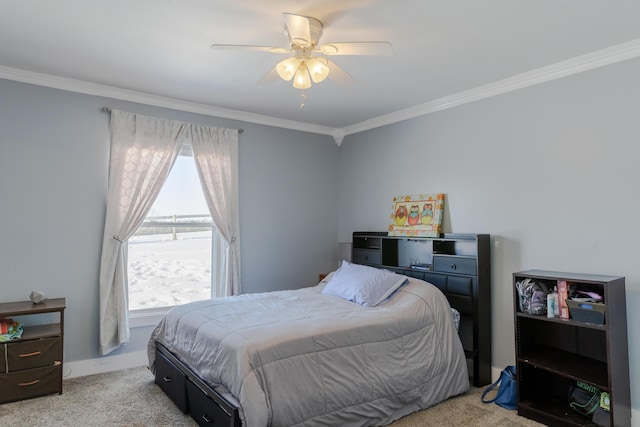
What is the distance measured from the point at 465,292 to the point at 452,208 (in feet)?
2.73

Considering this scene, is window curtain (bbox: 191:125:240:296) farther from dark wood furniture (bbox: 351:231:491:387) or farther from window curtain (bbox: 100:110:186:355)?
dark wood furniture (bbox: 351:231:491:387)

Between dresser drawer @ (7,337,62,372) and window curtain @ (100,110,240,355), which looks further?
window curtain @ (100,110,240,355)

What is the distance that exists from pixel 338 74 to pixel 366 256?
237cm

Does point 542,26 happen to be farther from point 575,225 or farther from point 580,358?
point 580,358

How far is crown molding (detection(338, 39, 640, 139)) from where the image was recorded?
110 inches

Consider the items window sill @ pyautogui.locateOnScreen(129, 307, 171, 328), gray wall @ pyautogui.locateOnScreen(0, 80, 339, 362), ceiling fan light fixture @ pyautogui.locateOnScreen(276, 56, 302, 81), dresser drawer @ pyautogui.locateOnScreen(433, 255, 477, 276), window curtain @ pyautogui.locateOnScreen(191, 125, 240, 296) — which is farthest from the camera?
window curtain @ pyautogui.locateOnScreen(191, 125, 240, 296)

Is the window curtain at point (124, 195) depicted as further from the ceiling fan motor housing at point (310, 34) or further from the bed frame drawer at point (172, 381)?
the ceiling fan motor housing at point (310, 34)

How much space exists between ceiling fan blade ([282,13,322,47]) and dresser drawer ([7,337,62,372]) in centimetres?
283

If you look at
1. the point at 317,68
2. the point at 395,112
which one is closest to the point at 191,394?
the point at 317,68

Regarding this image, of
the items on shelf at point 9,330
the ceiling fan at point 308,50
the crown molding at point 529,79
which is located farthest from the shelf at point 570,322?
the items on shelf at point 9,330

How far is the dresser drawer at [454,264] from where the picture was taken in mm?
3430

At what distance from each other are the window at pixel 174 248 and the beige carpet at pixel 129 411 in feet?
2.93

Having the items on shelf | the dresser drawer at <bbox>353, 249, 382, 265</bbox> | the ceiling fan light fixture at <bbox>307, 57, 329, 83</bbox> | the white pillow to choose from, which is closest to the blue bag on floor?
the white pillow

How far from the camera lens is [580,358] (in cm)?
288
